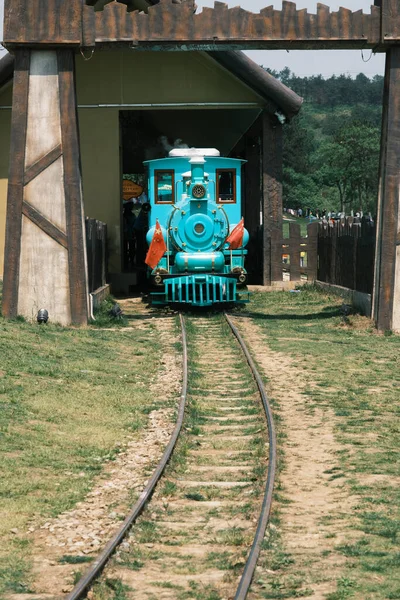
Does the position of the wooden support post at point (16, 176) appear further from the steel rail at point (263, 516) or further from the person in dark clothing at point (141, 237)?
the person in dark clothing at point (141, 237)

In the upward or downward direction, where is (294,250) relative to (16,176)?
downward

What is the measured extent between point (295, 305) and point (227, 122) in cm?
1007

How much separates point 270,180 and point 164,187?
18.7 ft

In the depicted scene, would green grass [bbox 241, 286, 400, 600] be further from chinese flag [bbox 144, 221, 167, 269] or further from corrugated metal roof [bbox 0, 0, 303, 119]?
corrugated metal roof [bbox 0, 0, 303, 119]

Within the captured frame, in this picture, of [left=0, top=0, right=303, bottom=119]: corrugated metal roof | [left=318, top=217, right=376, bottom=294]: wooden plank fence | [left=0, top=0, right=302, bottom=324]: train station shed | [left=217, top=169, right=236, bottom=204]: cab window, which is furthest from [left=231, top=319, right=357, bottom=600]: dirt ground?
[left=0, top=0, right=303, bottom=119]: corrugated metal roof

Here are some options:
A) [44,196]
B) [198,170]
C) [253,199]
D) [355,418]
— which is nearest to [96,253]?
[198,170]

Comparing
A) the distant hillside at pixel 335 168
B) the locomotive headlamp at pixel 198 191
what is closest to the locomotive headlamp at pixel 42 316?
the locomotive headlamp at pixel 198 191

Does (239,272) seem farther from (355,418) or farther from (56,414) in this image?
(56,414)

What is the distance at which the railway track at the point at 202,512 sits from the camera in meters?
6.14

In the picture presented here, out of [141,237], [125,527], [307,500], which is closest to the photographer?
[125,527]

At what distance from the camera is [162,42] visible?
57.9ft

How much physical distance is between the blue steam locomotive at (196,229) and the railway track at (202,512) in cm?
853

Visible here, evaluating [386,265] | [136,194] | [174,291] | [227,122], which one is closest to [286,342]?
[386,265]

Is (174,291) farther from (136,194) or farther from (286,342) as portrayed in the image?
(136,194)
